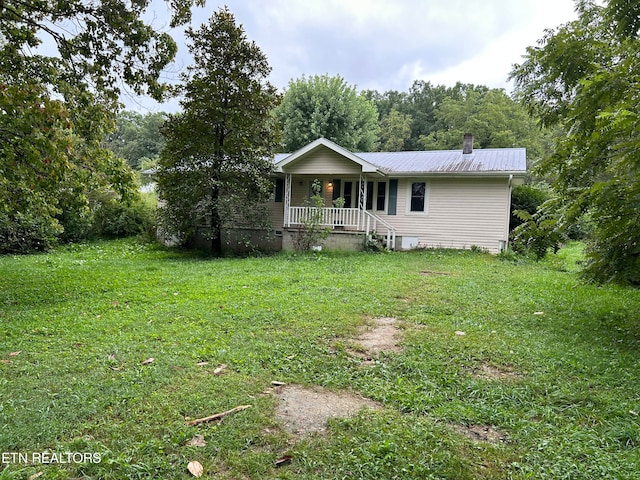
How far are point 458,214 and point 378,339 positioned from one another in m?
10.5

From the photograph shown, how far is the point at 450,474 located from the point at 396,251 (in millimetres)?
11994

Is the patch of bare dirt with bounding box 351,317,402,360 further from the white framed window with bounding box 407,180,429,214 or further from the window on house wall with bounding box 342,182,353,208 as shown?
the window on house wall with bounding box 342,182,353,208

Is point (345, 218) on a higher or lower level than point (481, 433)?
higher

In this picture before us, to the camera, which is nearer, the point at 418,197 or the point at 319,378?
the point at 319,378

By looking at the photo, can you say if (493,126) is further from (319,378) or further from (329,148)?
(319,378)

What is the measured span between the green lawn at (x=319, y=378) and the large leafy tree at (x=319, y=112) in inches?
835

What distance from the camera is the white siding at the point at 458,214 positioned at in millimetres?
13523

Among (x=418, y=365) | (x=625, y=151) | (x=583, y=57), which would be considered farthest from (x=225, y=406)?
(x=583, y=57)

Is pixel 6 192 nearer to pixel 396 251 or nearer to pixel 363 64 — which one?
pixel 396 251

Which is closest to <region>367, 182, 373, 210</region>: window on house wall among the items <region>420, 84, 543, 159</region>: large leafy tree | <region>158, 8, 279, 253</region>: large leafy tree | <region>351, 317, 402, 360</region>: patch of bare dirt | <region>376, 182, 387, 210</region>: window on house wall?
<region>376, 182, 387, 210</region>: window on house wall

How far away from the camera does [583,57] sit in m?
4.70

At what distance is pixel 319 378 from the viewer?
3.45m

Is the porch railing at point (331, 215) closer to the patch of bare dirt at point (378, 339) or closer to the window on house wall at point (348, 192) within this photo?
the window on house wall at point (348, 192)

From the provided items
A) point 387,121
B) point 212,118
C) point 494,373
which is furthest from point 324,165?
point 387,121
